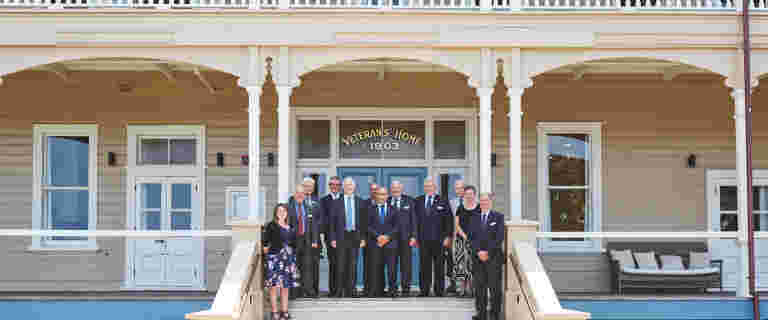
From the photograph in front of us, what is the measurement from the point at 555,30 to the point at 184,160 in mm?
5876

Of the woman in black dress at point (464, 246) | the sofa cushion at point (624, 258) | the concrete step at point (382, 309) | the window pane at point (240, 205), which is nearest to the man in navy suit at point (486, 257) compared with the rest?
the woman in black dress at point (464, 246)

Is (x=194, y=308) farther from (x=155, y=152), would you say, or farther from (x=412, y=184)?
(x=412, y=184)

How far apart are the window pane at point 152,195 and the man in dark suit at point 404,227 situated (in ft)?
15.4

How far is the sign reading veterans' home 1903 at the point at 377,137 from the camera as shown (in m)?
13.6

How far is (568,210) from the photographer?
13.6 m

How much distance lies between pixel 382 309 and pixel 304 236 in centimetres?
120

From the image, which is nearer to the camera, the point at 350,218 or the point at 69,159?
the point at 350,218

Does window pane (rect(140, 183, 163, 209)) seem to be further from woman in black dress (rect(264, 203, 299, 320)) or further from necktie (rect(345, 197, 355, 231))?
necktie (rect(345, 197, 355, 231))

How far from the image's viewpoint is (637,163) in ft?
44.3

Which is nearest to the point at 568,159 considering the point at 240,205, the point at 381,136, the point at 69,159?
the point at 381,136

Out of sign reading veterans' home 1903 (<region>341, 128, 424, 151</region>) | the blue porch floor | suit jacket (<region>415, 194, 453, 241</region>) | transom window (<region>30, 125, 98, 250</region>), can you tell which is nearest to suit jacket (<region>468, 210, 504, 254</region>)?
suit jacket (<region>415, 194, 453, 241</region>)

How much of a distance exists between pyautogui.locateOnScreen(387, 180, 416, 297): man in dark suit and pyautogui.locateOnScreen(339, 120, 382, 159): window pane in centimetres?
328

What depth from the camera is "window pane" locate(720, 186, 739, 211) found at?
13602 mm

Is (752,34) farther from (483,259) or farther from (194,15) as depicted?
(194,15)
